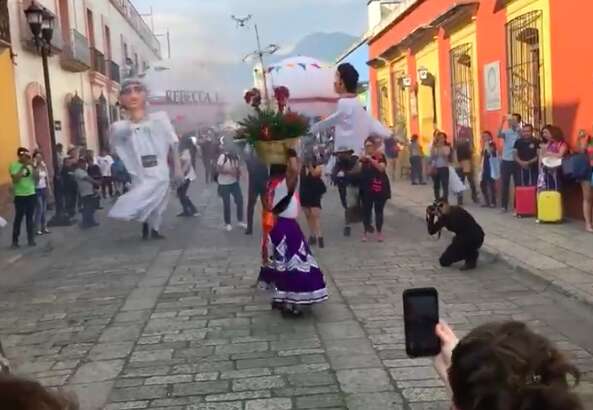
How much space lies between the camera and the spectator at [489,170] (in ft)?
43.5

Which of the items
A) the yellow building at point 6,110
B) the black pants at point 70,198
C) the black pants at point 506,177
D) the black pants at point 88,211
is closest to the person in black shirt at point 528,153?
the black pants at point 506,177

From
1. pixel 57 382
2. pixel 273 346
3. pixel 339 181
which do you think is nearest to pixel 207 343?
pixel 273 346

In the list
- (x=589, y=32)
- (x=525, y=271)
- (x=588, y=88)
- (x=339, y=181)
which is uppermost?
(x=589, y=32)

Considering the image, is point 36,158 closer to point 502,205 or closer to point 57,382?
point 502,205

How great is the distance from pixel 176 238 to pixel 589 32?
6501 mm

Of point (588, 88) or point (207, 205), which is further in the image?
point (207, 205)

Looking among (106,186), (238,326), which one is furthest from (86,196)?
(238,326)

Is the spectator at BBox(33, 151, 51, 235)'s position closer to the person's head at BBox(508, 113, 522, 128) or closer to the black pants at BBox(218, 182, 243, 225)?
the black pants at BBox(218, 182, 243, 225)

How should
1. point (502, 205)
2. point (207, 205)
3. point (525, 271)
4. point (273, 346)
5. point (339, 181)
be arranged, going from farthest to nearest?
point (207, 205)
point (502, 205)
point (339, 181)
point (525, 271)
point (273, 346)

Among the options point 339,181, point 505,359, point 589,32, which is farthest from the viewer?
point 339,181

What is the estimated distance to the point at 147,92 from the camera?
39.7 ft

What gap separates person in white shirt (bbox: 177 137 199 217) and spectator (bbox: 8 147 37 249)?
2.40m

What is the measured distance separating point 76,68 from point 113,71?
7.86 metres

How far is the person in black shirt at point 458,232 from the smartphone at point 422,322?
649cm
